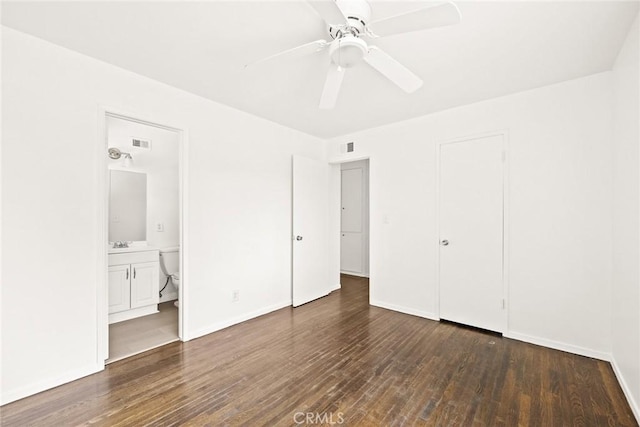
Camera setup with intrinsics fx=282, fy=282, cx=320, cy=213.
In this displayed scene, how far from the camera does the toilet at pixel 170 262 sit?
3.97 metres

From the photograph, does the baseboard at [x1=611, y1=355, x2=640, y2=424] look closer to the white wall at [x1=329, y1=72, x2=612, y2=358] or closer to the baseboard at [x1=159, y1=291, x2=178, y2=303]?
the white wall at [x1=329, y1=72, x2=612, y2=358]

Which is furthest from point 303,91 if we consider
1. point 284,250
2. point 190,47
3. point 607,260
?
point 607,260

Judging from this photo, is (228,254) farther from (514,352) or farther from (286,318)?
(514,352)

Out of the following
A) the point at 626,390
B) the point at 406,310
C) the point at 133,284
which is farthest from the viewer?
the point at 406,310

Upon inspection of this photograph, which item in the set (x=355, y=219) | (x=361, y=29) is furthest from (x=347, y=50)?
(x=355, y=219)

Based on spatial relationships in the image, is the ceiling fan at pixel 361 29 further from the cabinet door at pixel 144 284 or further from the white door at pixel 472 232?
the cabinet door at pixel 144 284

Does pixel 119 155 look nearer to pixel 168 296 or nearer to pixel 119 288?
pixel 119 288

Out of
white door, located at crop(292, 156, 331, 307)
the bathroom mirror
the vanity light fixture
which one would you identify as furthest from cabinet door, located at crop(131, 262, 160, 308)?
white door, located at crop(292, 156, 331, 307)

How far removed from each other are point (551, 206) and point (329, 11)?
268 cm

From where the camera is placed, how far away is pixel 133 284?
339 cm

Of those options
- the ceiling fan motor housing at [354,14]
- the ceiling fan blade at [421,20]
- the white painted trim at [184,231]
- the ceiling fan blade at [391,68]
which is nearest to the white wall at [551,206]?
the ceiling fan blade at [391,68]

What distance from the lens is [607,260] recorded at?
95.5 inches

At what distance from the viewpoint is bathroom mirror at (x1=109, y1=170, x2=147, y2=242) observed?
3.81 meters

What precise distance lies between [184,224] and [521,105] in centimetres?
359
